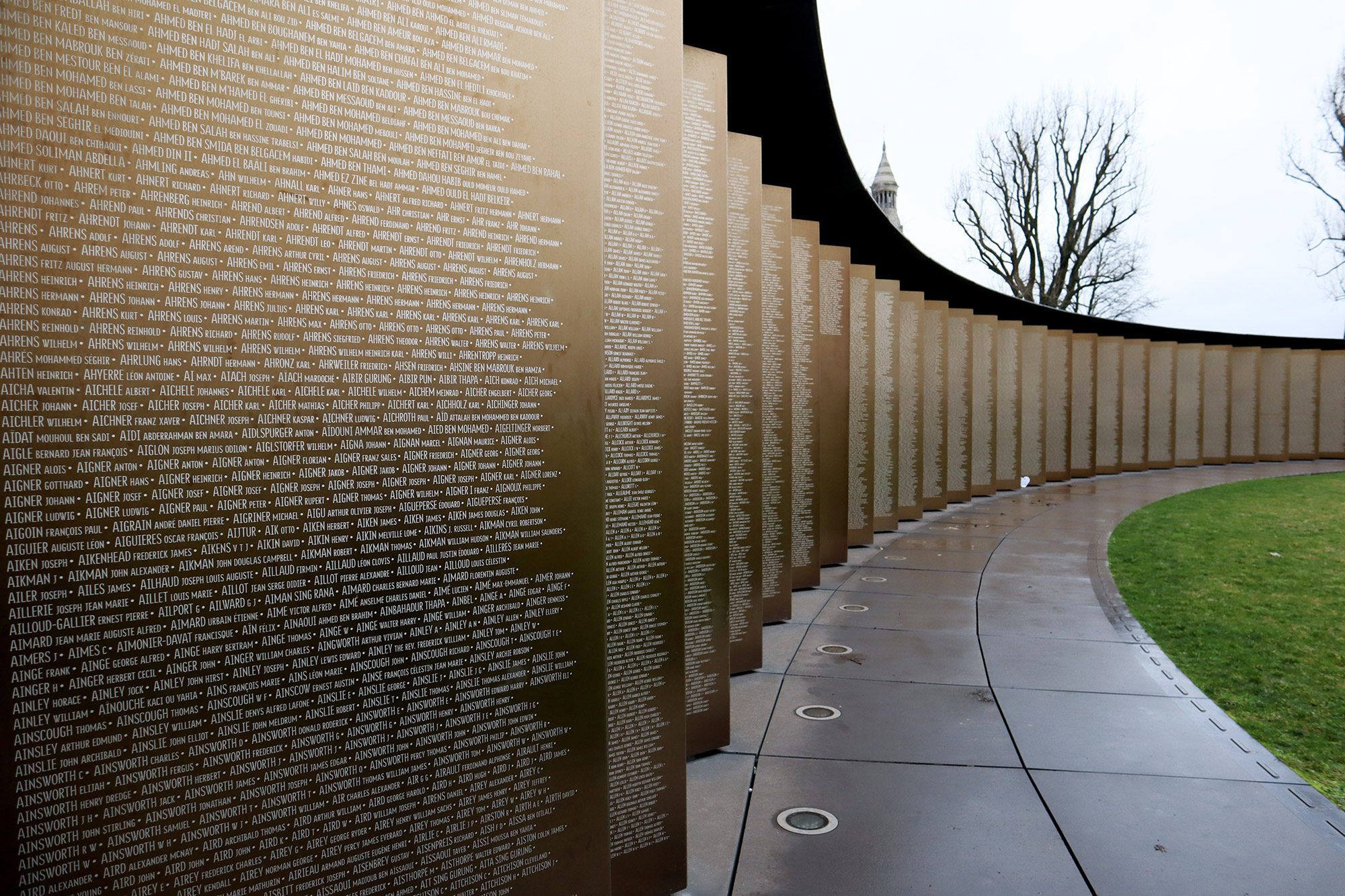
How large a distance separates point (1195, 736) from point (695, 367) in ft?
10.7

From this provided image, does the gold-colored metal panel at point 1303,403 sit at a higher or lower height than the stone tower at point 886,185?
lower

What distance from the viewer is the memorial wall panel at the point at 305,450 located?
4.11 ft

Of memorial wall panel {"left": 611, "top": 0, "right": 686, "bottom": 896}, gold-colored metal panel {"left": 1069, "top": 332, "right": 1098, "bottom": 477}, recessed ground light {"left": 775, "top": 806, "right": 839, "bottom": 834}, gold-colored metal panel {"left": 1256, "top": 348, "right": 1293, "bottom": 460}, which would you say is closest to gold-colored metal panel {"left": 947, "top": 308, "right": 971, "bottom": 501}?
gold-colored metal panel {"left": 1069, "top": 332, "right": 1098, "bottom": 477}

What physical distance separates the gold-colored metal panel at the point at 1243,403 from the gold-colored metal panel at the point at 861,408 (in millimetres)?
15690

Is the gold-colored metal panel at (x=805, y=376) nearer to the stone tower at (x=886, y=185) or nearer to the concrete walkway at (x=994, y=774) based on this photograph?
the concrete walkway at (x=994, y=774)

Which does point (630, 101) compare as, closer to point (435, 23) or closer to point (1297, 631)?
point (435, 23)

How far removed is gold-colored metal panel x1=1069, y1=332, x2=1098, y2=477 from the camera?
685 inches

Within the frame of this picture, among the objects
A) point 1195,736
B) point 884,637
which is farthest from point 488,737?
point 884,637

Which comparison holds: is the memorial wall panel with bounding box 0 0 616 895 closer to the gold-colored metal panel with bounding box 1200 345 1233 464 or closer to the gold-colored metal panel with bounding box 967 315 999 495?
the gold-colored metal panel with bounding box 967 315 999 495

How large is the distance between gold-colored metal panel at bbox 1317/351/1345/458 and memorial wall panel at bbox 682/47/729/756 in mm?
23710

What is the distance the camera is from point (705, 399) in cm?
392

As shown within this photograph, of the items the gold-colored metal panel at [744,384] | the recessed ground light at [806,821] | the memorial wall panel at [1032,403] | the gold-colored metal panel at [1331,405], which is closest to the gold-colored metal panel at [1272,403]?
the gold-colored metal panel at [1331,405]

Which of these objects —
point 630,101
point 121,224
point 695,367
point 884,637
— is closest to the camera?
point 121,224

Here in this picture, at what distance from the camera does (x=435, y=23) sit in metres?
1.65
